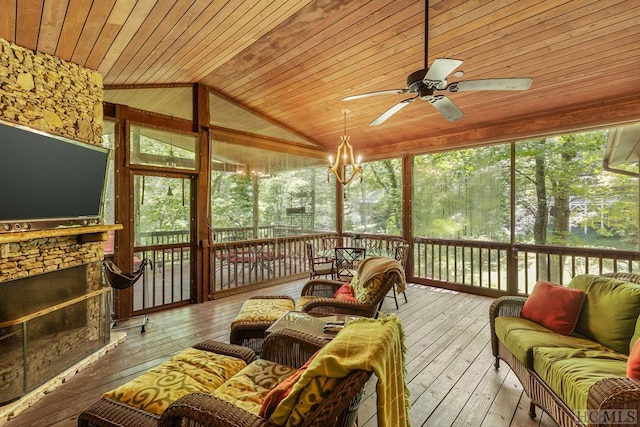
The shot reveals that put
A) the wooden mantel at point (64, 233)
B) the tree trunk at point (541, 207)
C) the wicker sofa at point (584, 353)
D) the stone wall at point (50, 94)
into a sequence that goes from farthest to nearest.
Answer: the tree trunk at point (541, 207) → the stone wall at point (50, 94) → the wooden mantel at point (64, 233) → the wicker sofa at point (584, 353)

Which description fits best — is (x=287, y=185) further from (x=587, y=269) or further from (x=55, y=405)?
(x=587, y=269)

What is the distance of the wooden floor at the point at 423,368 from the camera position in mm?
2059

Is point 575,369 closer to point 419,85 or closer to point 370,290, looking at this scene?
point 370,290

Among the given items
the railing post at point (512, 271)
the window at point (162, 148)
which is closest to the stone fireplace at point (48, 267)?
the window at point (162, 148)

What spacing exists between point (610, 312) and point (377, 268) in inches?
64.3

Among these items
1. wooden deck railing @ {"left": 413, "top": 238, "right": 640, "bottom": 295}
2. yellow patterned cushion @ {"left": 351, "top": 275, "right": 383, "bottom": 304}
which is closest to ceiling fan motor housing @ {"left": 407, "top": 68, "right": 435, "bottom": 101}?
yellow patterned cushion @ {"left": 351, "top": 275, "right": 383, "bottom": 304}

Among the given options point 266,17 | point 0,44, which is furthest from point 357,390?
point 0,44

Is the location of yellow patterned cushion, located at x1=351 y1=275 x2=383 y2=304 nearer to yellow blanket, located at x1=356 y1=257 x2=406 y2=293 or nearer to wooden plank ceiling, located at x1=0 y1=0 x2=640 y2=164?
yellow blanket, located at x1=356 y1=257 x2=406 y2=293

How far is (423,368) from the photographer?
2.64 m

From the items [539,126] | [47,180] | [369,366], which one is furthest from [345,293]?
[539,126]

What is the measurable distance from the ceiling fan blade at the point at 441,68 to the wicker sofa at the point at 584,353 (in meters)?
1.91

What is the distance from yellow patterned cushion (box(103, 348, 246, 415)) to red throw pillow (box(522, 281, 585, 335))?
227 centimetres

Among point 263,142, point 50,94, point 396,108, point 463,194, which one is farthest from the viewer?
point 263,142

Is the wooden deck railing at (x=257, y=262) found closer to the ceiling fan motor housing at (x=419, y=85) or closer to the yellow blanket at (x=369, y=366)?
the ceiling fan motor housing at (x=419, y=85)
